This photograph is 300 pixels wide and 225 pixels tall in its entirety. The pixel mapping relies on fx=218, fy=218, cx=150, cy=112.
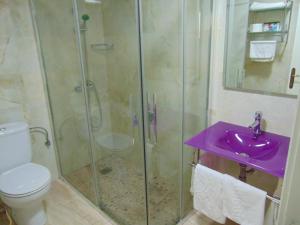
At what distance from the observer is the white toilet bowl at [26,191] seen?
164cm

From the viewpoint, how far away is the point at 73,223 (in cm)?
193

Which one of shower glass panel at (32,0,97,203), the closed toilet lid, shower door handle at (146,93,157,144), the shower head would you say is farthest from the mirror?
the closed toilet lid

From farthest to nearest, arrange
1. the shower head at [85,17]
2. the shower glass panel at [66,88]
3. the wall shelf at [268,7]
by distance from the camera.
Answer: the shower glass panel at [66,88] → the shower head at [85,17] → the wall shelf at [268,7]

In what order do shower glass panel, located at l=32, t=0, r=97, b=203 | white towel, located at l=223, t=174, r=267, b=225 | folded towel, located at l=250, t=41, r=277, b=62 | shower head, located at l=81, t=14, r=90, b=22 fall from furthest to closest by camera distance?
1. shower glass panel, located at l=32, t=0, r=97, b=203
2. shower head, located at l=81, t=14, r=90, b=22
3. folded towel, located at l=250, t=41, r=277, b=62
4. white towel, located at l=223, t=174, r=267, b=225

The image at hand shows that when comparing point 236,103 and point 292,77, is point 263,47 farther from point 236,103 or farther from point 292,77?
point 236,103

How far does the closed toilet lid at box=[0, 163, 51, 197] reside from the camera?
5.43 ft

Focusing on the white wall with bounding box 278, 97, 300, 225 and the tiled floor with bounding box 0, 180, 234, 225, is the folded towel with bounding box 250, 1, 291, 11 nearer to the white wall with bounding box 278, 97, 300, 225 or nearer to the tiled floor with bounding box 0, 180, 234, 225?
the white wall with bounding box 278, 97, 300, 225

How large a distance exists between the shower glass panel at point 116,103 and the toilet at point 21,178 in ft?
1.70

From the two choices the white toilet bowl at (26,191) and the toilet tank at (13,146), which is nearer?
the white toilet bowl at (26,191)

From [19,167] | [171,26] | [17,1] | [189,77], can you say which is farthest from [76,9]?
[19,167]

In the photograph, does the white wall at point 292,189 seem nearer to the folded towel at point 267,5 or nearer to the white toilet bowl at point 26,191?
the folded towel at point 267,5

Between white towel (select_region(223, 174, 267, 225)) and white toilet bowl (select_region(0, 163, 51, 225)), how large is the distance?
1.39 metres

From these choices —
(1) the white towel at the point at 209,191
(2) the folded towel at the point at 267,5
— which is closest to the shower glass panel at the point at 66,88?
(1) the white towel at the point at 209,191

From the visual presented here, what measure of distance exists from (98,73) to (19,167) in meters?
1.10
